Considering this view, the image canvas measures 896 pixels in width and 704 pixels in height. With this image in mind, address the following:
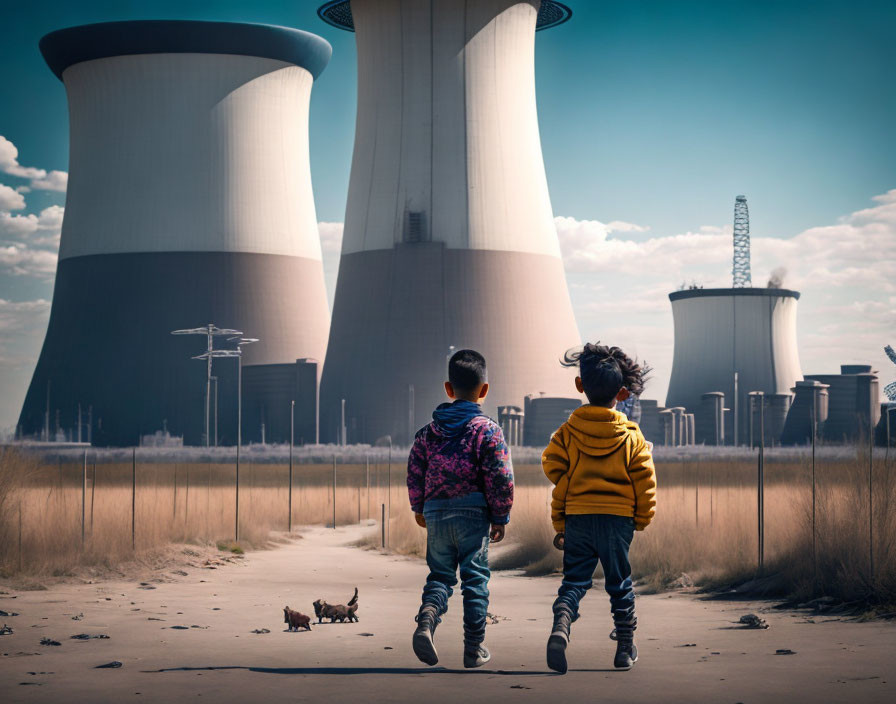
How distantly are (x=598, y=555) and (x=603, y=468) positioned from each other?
28 cm

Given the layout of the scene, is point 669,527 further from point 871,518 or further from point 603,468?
point 603,468

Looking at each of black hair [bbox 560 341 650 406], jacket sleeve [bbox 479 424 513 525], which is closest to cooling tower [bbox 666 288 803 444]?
black hair [bbox 560 341 650 406]

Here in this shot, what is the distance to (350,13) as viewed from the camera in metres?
32.7

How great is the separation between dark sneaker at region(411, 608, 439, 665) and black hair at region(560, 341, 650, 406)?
34.1 inches

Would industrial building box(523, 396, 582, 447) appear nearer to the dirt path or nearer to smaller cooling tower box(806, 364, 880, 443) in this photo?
smaller cooling tower box(806, 364, 880, 443)

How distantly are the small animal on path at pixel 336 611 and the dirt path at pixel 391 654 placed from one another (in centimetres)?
8

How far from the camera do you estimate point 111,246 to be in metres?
32.1

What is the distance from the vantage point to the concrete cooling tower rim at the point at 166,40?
31141mm

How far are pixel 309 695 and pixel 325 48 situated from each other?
31520 millimetres

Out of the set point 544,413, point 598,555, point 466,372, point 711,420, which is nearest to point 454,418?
point 466,372

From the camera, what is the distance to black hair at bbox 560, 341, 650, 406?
4.20 meters

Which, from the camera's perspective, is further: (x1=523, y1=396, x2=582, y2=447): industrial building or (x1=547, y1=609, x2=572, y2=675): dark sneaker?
(x1=523, y1=396, x2=582, y2=447): industrial building


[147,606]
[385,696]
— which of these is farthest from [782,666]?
[147,606]

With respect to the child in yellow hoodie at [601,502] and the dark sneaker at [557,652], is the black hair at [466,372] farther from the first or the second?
the dark sneaker at [557,652]
